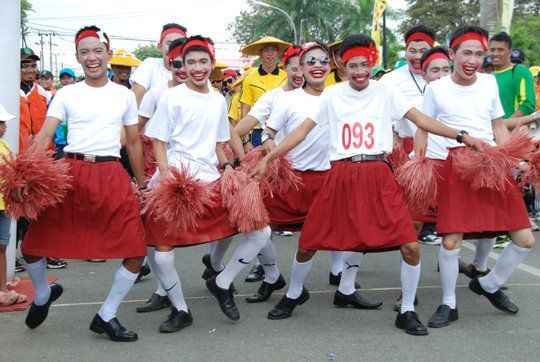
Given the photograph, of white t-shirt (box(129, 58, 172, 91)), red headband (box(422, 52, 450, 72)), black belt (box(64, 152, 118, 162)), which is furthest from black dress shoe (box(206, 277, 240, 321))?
red headband (box(422, 52, 450, 72))

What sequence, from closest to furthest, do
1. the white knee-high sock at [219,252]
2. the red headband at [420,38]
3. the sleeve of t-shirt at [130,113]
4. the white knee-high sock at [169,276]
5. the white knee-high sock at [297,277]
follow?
the white knee-high sock at [169,276] < the sleeve of t-shirt at [130,113] < the white knee-high sock at [297,277] < the white knee-high sock at [219,252] < the red headband at [420,38]

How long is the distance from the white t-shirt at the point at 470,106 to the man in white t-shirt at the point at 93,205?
8.01 ft

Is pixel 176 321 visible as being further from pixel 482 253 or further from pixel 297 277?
pixel 482 253

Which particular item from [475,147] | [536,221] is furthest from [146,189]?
[536,221]

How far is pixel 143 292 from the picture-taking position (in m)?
7.02

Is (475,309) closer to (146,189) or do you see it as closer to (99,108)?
(146,189)

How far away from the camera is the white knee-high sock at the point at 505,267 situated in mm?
5828

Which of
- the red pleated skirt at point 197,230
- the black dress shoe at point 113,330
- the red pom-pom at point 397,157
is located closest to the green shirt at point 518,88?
the red pom-pom at point 397,157

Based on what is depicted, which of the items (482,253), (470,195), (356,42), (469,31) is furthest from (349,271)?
(469,31)

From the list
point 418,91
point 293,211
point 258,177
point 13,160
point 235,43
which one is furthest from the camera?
point 235,43

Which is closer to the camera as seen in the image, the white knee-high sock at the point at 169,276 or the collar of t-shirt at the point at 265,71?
the white knee-high sock at the point at 169,276

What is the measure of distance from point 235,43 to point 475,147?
6587 cm

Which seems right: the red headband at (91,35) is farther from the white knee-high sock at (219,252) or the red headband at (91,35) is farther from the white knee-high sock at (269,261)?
the white knee-high sock at (269,261)

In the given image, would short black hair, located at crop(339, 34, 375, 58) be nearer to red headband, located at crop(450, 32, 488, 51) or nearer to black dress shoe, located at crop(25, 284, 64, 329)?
red headband, located at crop(450, 32, 488, 51)
